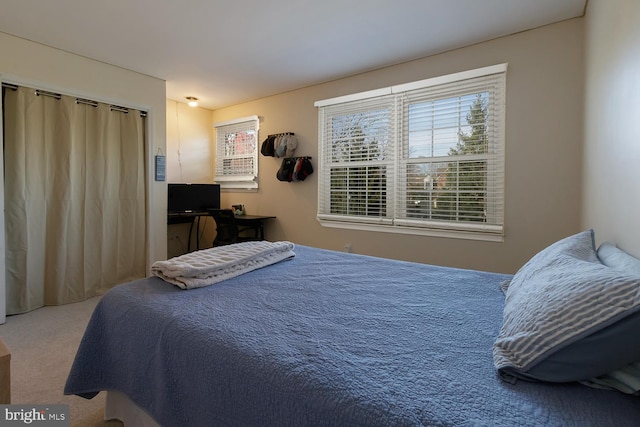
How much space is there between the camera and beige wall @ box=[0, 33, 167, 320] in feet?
9.36

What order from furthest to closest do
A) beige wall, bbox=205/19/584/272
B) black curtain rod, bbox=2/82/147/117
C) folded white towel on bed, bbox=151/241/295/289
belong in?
1. black curtain rod, bbox=2/82/147/117
2. beige wall, bbox=205/19/584/272
3. folded white towel on bed, bbox=151/241/295/289

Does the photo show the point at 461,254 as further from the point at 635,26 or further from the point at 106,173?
the point at 106,173

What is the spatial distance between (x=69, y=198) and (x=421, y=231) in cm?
360

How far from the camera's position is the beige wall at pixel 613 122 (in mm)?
1229

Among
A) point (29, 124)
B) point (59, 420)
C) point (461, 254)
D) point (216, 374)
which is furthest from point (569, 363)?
point (29, 124)

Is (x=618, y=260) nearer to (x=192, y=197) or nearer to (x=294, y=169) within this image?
(x=294, y=169)

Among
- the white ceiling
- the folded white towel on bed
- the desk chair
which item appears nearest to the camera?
the folded white towel on bed

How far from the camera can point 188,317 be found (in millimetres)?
1117

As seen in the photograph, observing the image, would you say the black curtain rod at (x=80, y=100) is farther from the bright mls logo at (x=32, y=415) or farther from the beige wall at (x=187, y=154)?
the bright mls logo at (x=32, y=415)

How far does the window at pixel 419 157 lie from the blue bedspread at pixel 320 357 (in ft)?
5.25

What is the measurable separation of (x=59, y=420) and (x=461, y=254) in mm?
3035

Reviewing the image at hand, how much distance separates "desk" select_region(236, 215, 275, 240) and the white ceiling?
5.99 ft

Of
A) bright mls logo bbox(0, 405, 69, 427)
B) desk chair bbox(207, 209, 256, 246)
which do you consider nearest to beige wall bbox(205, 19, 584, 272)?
desk chair bbox(207, 209, 256, 246)

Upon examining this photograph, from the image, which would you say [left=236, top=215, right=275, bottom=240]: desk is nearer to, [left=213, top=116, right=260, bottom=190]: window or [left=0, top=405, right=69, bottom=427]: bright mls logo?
[left=213, top=116, right=260, bottom=190]: window
